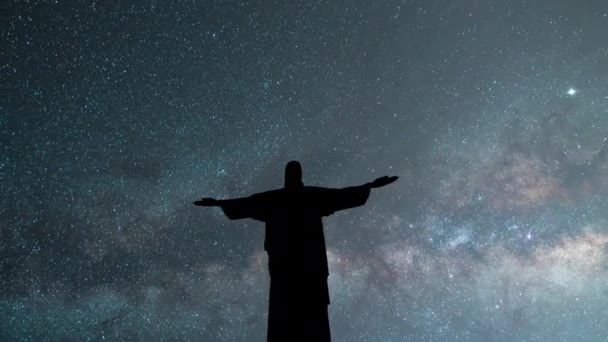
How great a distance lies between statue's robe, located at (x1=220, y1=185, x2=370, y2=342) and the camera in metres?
4.83

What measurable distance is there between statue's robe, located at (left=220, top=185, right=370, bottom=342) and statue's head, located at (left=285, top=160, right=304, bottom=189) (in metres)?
0.13

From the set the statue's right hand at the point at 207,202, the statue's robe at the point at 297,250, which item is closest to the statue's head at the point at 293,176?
the statue's robe at the point at 297,250

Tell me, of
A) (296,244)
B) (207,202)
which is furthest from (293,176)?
(207,202)

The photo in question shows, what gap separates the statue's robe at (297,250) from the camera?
483 centimetres

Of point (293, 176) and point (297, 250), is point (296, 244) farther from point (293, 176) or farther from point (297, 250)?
point (293, 176)

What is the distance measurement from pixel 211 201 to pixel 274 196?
2.50ft

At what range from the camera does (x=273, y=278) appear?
203 inches

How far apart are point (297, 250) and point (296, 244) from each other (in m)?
0.07

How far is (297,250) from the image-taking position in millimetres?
5180

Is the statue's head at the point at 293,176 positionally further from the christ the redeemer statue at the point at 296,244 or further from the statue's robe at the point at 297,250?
the statue's robe at the point at 297,250

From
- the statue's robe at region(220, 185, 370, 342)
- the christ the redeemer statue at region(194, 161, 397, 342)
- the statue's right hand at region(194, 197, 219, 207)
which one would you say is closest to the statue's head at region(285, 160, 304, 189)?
the christ the redeemer statue at region(194, 161, 397, 342)

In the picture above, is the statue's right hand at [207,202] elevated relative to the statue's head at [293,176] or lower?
lower

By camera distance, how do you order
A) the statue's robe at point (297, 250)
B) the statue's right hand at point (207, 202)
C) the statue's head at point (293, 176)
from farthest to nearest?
the statue's head at point (293, 176) → the statue's right hand at point (207, 202) → the statue's robe at point (297, 250)

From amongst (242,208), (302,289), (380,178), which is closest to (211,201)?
(242,208)
